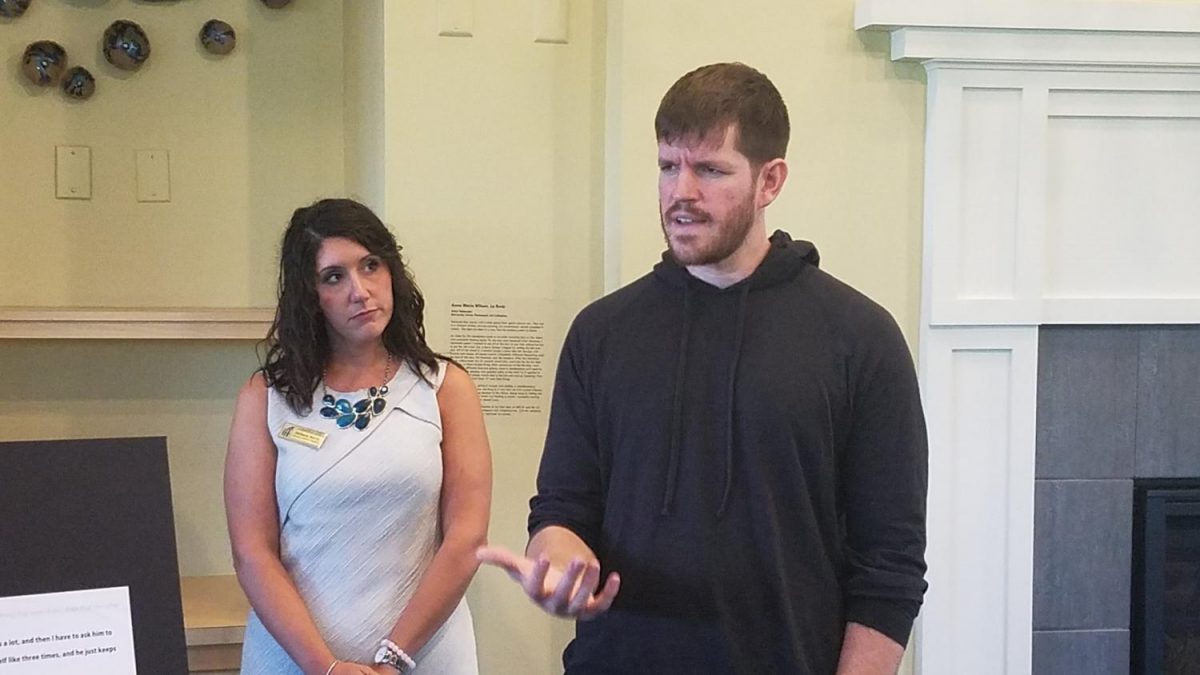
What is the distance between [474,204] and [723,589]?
1133 mm

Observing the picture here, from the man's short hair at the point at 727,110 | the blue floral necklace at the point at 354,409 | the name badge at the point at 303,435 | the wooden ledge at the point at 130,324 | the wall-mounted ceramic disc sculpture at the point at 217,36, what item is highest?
the wall-mounted ceramic disc sculpture at the point at 217,36

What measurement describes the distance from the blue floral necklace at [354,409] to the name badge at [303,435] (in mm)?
34

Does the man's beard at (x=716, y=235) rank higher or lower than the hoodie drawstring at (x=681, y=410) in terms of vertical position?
higher

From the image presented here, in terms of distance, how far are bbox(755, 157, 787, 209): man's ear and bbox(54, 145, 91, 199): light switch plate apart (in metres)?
1.80

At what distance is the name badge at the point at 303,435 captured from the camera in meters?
1.88

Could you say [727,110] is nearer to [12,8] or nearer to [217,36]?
[217,36]

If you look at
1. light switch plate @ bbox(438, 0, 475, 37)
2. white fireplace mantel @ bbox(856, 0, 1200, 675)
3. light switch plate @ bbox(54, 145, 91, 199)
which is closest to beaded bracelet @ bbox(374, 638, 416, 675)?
white fireplace mantel @ bbox(856, 0, 1200, 675)

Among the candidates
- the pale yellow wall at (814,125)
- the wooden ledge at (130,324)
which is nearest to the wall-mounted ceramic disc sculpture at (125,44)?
the wooden ledge at (130,324)

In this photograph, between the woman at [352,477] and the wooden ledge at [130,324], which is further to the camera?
the wooden ledge at [130,324]

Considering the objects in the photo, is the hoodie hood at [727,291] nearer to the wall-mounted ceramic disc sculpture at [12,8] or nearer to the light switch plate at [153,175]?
the light switch plate at [153,175]

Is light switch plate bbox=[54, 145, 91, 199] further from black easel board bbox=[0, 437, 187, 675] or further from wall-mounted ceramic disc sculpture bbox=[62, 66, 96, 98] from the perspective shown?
black easel board bbox=[0, 437, 187, 675]

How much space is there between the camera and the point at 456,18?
2.27m

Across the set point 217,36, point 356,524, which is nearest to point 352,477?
point 356,524

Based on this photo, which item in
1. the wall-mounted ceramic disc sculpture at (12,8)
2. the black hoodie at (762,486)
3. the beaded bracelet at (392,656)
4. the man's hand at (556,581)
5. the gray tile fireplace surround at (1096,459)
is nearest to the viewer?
the man's hand at (556,581)
